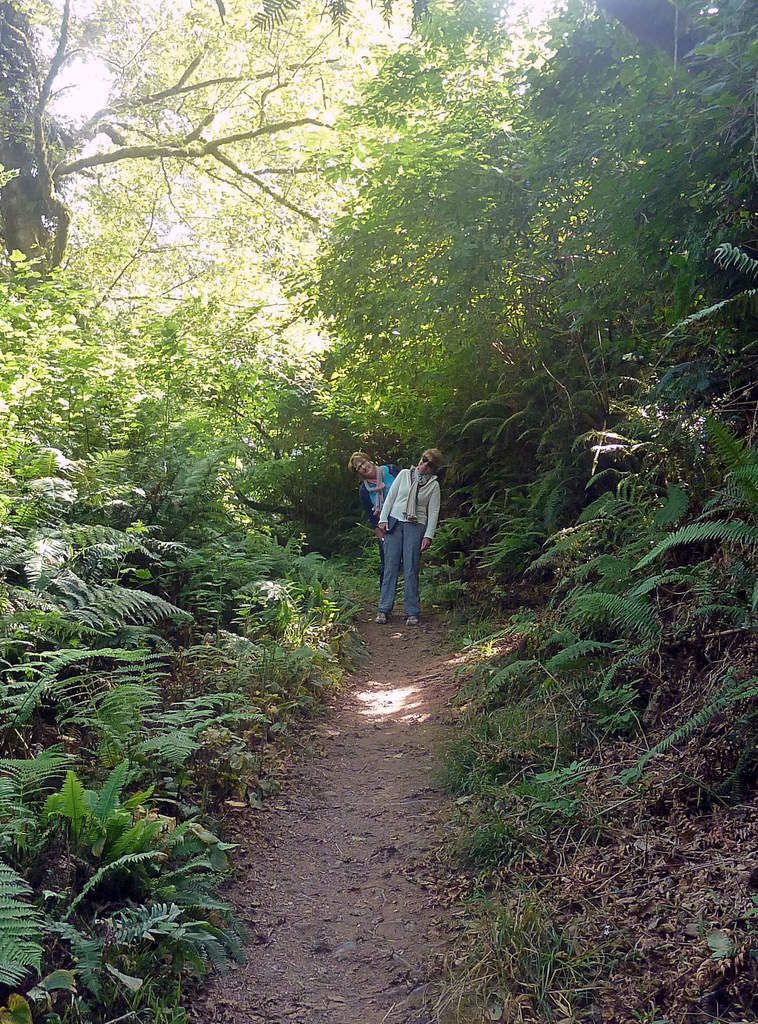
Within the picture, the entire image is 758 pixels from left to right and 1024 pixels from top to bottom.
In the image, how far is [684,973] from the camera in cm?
269

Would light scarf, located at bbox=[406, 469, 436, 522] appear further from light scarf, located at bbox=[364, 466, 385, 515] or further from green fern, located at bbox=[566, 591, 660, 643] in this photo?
green fern, located at bbox=[566, 591, 660, 643]

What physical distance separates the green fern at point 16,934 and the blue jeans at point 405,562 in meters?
6.86

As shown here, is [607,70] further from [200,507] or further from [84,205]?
[84,205]

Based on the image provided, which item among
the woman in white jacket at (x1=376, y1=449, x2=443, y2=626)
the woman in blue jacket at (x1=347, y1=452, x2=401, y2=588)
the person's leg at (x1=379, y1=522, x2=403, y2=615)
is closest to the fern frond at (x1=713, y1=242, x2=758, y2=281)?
the woman in white jacket at (x1=376, y1=449, x2=443, y2=626)

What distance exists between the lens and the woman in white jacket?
Answer: 970 cm

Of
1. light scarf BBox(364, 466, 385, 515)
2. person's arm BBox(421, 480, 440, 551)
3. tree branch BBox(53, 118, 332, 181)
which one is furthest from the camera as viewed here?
tree branch BBox(53, 118, 332, 181)

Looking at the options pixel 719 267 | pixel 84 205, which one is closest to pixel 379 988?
pixel 719 267

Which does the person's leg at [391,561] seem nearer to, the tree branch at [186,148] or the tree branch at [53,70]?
the tree branch at [53,70]

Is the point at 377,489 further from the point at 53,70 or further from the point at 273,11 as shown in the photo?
the point at 53,70

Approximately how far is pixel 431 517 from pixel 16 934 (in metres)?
7.38

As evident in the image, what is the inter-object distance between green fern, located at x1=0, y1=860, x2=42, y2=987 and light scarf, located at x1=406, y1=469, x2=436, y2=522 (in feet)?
23.1

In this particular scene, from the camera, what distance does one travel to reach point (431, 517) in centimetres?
973

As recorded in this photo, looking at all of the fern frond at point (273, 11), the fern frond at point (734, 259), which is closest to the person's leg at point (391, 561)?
the fern frond at point (734, 259)

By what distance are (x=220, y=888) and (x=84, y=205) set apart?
18.5 m
